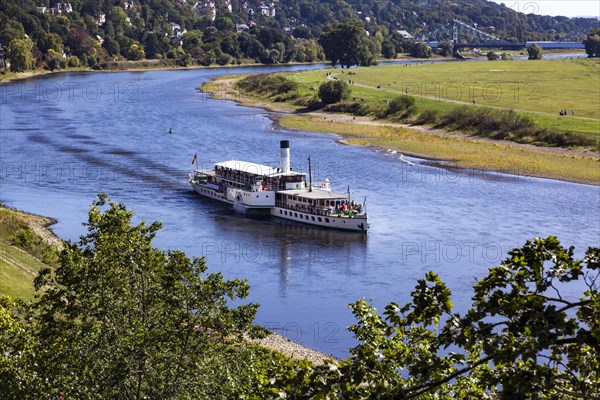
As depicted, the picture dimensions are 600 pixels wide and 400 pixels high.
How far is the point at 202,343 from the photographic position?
811 inches

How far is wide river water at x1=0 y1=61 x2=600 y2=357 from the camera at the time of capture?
49625 mm

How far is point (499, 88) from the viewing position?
482 ft

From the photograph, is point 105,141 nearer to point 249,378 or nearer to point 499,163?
point 499,163

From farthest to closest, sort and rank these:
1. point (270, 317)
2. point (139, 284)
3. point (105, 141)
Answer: point (105, 141), point (270, 317), point (139, 284)

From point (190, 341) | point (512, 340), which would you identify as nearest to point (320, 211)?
point (190, 341)

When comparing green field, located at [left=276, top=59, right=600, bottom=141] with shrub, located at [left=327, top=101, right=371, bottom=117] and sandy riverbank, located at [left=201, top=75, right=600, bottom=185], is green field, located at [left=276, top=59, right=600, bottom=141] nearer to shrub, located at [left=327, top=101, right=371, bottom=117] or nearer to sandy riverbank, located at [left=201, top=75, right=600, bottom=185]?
shrub, located at [left=327, top=101, right=371, bottom=117]

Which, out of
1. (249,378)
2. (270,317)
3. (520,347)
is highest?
(520,347)

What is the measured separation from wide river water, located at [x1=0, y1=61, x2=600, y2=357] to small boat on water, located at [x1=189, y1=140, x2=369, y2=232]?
114 cm

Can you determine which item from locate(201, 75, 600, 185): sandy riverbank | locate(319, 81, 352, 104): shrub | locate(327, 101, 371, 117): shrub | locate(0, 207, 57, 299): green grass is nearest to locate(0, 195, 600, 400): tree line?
locate(0, 207, 57, 299): green grass

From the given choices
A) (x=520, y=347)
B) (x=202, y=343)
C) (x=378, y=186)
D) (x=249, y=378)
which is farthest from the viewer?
(x=378, y=186)

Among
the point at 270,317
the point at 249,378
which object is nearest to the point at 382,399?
the point at 249,378

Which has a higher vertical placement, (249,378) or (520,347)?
(520,347)

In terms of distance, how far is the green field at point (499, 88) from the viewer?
117056 millimetres

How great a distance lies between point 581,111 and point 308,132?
114ft
